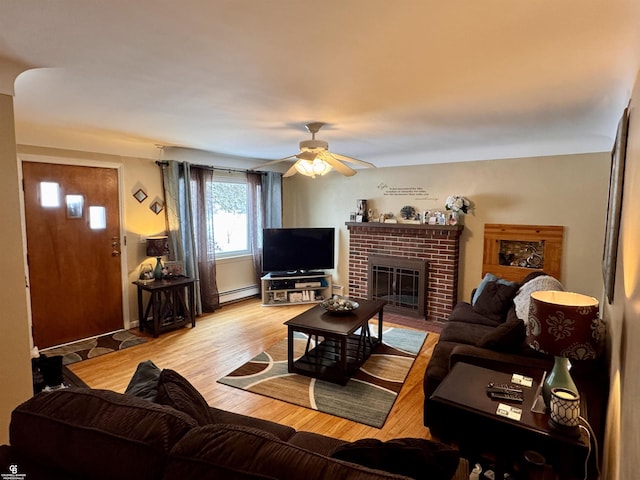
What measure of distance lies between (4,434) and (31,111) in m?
2.43

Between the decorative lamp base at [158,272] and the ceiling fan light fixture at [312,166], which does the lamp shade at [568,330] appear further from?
the decorative lamp base at [158,272]

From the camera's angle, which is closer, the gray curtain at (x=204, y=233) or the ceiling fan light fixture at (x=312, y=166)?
the ceiling fan light fixture at (x=312, y=166)

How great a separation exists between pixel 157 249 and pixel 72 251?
862mm

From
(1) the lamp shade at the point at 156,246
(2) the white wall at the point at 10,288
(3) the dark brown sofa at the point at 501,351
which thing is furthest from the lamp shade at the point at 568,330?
(1) the lamp shade at the point at 156,246

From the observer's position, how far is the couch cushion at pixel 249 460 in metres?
0.94

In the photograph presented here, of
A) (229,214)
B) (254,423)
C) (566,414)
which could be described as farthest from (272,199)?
(566,414)

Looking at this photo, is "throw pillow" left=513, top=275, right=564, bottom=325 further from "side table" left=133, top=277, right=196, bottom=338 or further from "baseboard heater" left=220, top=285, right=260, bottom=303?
"baseboard heater" left=220, top=285, right=260, bottom=303

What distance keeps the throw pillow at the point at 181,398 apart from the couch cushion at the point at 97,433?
0.77 ft

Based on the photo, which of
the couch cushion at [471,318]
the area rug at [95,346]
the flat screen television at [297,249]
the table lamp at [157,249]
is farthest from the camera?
the flat screen television at [297,249]

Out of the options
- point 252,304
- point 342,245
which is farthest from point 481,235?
point 252,304

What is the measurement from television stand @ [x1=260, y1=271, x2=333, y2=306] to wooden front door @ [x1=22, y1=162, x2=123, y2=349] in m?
2.03

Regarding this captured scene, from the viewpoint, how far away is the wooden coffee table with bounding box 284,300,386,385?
3.17 metres

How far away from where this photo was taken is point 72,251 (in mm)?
3967

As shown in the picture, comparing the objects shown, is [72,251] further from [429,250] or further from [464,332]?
[429,250]
